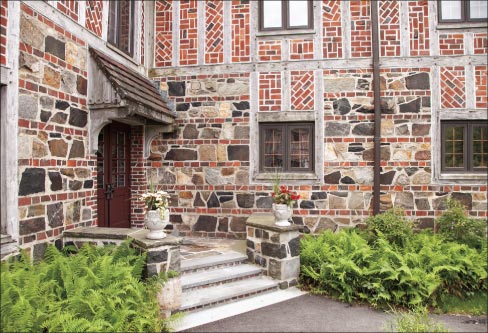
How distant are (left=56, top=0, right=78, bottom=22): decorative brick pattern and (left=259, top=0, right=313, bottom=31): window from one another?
391 cm

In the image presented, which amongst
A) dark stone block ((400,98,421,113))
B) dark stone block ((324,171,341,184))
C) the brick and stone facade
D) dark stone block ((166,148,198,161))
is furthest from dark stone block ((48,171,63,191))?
dark stone block ((400,98,421,113))

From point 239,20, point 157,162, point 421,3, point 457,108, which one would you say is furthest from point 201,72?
point 457,108

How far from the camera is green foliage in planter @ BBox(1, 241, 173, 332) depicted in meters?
3.18

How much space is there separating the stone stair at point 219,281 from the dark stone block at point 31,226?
216 cm

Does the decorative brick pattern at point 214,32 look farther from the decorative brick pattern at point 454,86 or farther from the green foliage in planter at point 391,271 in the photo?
the decorative brick pattern at point 454,86

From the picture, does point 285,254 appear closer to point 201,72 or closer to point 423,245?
point 423,245

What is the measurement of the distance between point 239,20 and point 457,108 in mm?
5176

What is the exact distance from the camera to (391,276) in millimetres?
4984

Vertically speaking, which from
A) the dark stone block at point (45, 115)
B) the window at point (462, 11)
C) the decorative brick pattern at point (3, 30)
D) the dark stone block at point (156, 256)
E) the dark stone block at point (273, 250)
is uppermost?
the window at point (462, 11)

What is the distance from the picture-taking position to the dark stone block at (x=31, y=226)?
4.30 meters

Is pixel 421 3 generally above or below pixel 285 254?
above

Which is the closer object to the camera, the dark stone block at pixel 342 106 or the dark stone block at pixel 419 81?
the dark stone block at pixel 419 81

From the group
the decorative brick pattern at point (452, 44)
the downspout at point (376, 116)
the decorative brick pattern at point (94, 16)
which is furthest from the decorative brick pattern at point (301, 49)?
the decorative brick pattern at point (94, 16)

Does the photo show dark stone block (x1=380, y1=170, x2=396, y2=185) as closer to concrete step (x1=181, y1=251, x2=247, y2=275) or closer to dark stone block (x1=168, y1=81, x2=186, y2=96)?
concrete step (x1=181, y1=251, x2=247, y2=275)
